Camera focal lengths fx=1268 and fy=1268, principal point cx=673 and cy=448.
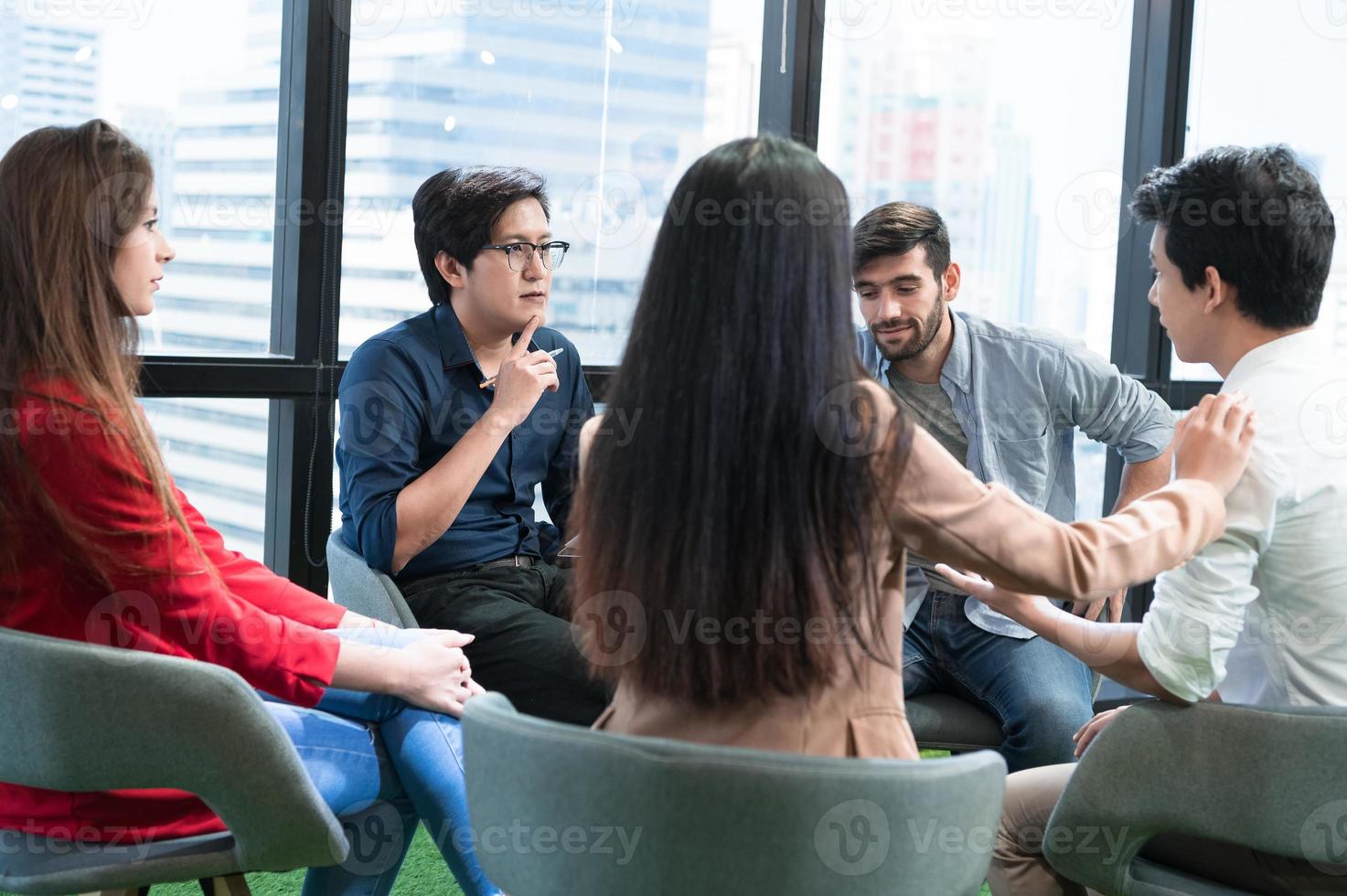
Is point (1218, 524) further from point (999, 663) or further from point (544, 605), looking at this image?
point (544, 605)

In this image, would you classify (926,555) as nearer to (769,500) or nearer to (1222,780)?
(769,500)

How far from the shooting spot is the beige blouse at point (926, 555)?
128 centimetres

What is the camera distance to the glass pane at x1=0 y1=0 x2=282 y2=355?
2.81 m

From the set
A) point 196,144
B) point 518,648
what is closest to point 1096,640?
point 518,648

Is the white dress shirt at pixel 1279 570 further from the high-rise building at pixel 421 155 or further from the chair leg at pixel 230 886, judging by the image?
the high-rise building at pixel 421 155

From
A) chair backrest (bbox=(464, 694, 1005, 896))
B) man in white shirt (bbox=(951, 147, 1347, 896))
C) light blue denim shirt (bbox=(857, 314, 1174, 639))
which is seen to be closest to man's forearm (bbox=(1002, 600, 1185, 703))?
man in white shirt (bbox=(951, 147, 1347, 896))

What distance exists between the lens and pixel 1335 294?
14.0 feet

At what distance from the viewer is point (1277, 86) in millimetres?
4199

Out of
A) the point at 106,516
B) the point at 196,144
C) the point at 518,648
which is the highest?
the point at 196,144

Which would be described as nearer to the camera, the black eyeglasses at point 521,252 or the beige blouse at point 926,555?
the beige blouse at point 926,555

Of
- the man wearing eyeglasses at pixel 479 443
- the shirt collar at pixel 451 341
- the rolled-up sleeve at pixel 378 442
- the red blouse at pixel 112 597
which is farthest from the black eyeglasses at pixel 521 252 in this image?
the red blouse at pixel 112 597

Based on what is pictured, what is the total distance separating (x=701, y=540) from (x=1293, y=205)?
99 cm

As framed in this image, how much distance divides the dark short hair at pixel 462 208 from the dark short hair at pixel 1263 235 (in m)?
1.32

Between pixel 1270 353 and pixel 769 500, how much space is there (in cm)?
83
